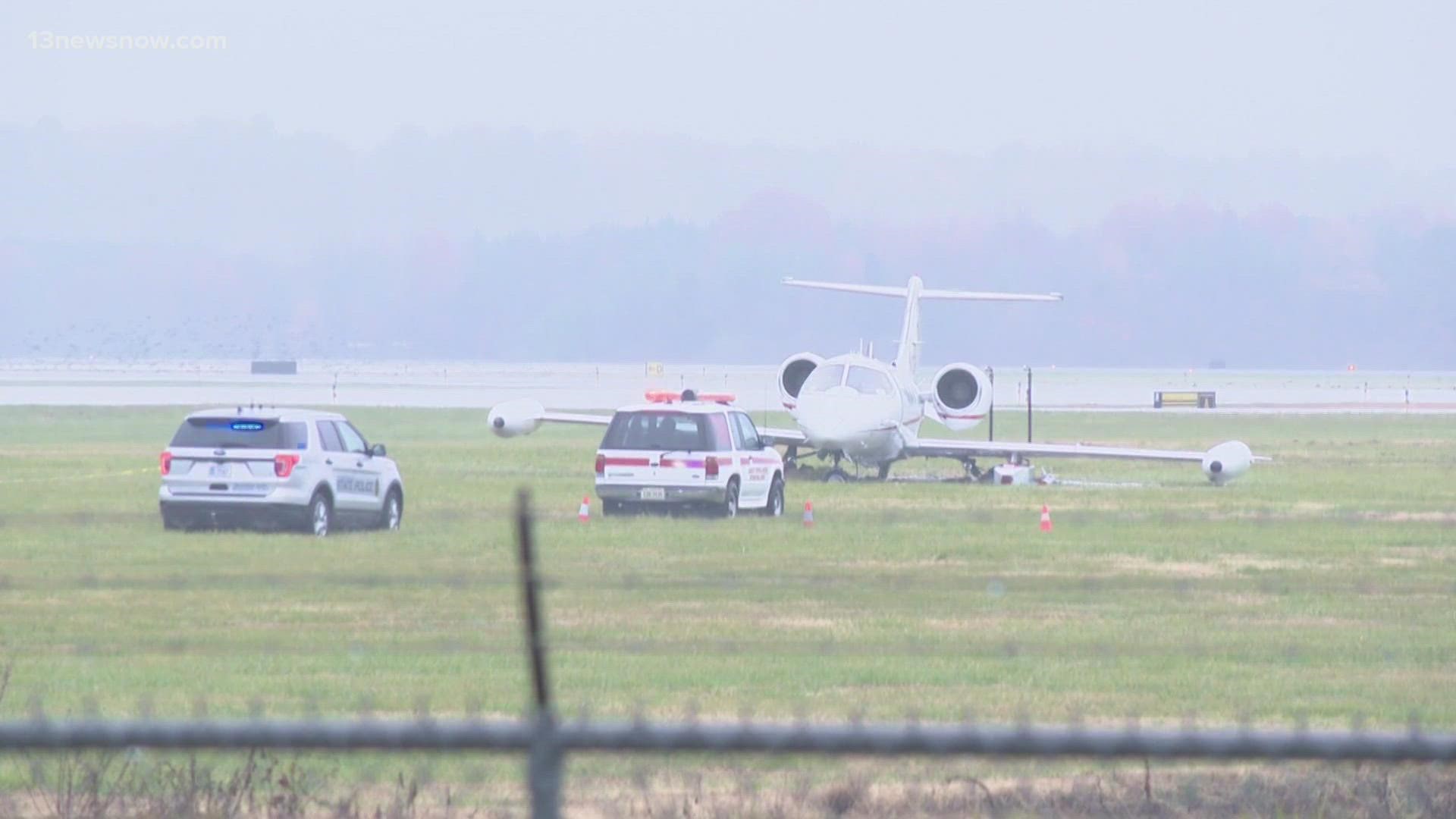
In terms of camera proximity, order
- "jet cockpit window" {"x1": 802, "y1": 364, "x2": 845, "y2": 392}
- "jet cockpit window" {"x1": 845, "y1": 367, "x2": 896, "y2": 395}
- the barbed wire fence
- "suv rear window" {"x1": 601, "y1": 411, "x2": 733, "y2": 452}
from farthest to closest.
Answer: "jet cockpit window" {"x1": 845, "y1": 367, "x2": 896, "y2": 395} < "jet cockpit window" {"x1": 802, "y1": 364, "x2": 845, "y2": 392} < "suv rear window" {"x1": 601, "y1": 411, "x2": 733, "y2": 452} < the barbed wire fence

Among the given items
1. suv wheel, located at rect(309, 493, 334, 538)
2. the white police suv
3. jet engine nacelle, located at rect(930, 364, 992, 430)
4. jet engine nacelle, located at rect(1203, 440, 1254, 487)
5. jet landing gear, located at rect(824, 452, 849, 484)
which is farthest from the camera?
jet engine nacelle, located at rect(930, 364, 992, 430)

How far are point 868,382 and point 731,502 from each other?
854cm

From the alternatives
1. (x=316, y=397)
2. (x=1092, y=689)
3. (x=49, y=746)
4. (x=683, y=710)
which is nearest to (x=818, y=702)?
(x=683, y=710)

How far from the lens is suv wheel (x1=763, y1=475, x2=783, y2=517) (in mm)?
25875

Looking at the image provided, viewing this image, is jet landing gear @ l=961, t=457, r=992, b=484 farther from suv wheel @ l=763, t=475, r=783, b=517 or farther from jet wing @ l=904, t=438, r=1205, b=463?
suv wheel @ l=763, t=475, r=783, b=517

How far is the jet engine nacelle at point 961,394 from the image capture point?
34.9 m

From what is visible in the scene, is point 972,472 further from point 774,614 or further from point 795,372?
point 774,614

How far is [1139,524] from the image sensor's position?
21.5 meters

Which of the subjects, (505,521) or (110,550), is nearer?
(110,550)

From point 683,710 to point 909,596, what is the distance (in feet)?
18.8

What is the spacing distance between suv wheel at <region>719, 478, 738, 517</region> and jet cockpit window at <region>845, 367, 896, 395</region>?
783cm

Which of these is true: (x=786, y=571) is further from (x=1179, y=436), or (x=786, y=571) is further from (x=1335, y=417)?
(x=1335, y=417)

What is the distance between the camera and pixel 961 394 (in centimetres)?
3509

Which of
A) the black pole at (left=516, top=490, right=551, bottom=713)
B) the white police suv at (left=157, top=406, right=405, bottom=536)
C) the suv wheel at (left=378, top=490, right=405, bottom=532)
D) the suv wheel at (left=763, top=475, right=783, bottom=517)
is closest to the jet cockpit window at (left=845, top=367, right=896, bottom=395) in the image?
the suv wheel at (left=763, top=475, right=783, bottom=517)
